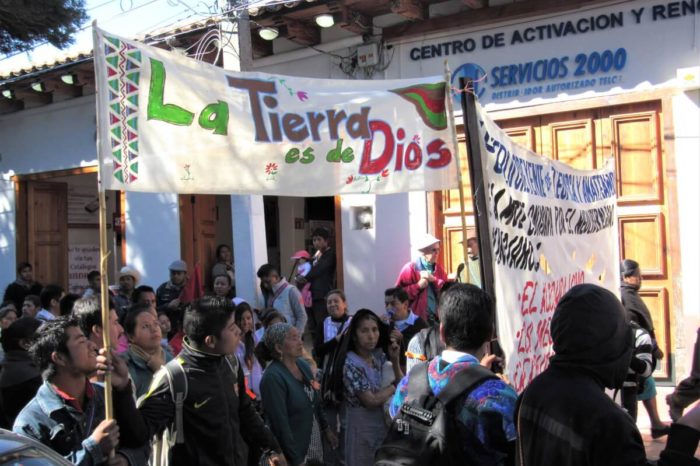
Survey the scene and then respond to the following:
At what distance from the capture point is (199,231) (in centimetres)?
1316

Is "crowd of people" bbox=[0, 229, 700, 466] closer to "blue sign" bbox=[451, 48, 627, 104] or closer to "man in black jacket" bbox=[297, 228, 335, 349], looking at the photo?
"blue sign" bbox=[451, 48, 627, 104]

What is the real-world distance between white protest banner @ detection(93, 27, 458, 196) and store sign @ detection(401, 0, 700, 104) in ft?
12.9

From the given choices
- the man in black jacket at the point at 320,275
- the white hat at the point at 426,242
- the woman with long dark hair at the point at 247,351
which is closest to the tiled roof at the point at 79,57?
the man in black jacket at the point at 320,275

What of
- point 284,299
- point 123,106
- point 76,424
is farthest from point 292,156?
point 284,299

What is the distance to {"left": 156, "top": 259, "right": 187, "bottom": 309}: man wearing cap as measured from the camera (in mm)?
10648

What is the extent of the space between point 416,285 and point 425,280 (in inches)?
6.9

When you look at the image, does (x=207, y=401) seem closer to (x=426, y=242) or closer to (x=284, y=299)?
(x=284, y=299)

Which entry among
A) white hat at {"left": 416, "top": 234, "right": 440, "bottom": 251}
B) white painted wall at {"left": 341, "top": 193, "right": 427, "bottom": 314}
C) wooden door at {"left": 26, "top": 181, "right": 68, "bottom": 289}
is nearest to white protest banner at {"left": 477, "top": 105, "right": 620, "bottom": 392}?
white hat at {"left": 416, "top": 234, "right": 440, "bottom": 251}

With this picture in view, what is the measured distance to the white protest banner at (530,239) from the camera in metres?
4.04

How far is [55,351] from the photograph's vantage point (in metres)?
3.53

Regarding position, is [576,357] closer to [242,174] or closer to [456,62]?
[242,174]

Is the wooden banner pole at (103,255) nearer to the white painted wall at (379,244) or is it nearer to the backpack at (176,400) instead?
the backpack at (176,400)

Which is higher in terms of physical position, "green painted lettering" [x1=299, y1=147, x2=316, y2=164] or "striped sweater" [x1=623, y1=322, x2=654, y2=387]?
"green painted lettering" [x1=299, y1=147, x2=316, y2=164]

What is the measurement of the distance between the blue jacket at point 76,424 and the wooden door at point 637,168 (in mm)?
6646
